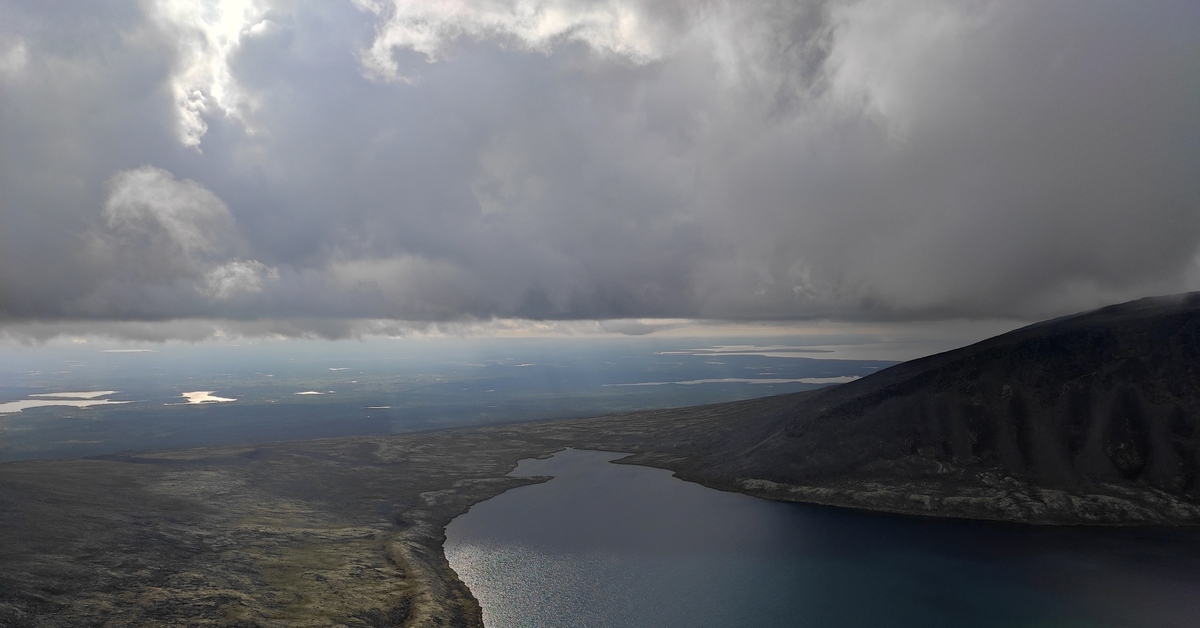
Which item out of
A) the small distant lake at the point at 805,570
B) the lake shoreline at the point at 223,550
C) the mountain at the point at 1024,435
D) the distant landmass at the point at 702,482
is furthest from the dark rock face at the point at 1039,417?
the small distant lake at the point at 805,570

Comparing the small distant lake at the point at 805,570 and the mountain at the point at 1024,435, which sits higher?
the mountain at the point at 1024,435

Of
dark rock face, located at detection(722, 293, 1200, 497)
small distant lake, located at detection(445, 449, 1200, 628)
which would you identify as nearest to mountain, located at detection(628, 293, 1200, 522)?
dark rock face, located at detection(722, 293, 1200, 497)

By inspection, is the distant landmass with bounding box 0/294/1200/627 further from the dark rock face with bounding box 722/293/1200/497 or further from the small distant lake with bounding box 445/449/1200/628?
the small distant lake with bounding box 445/449/1200/628

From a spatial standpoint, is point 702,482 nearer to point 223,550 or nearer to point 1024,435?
point 1024,435

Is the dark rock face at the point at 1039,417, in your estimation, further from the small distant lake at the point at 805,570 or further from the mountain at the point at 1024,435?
the small distant lake at the point at 805,570

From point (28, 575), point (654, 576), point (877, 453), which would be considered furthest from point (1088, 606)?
point (28, 575)

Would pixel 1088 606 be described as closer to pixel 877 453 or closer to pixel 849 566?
pixel 849 566

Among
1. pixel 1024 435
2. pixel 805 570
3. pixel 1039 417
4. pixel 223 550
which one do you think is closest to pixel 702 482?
pixel 805 570
